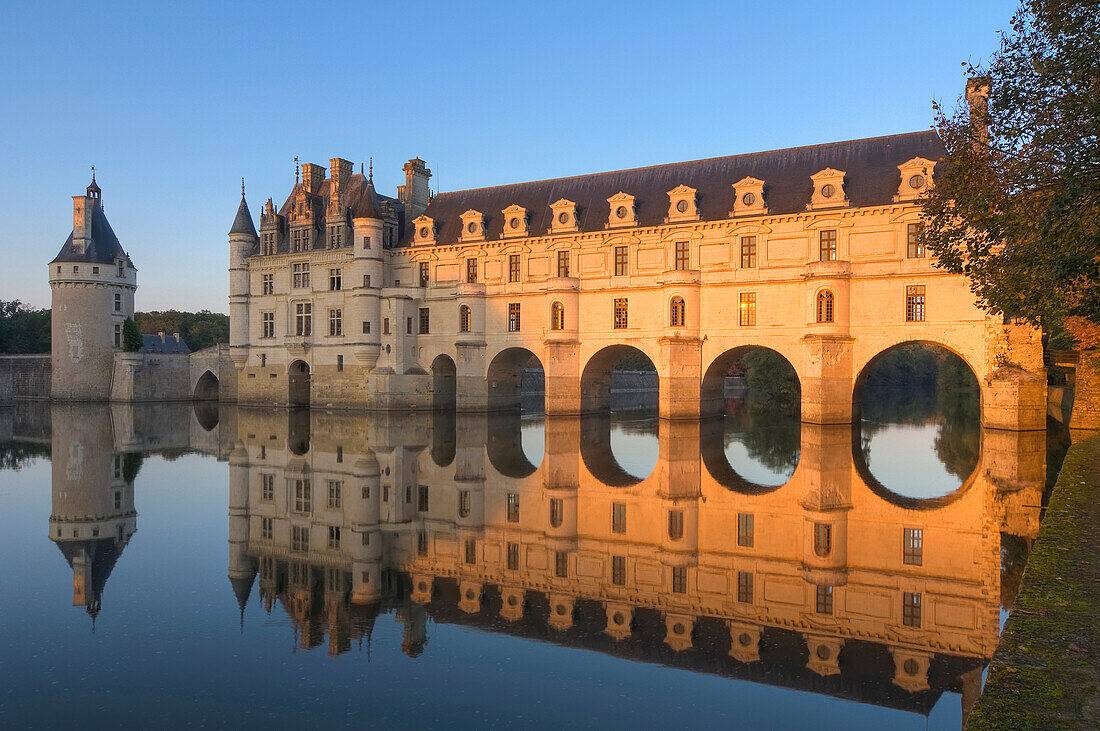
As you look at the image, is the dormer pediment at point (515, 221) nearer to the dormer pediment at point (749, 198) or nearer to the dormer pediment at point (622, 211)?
the dormer pediment at point (622, 211)

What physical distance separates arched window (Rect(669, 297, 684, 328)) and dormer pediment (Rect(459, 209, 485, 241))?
1126 centimetres

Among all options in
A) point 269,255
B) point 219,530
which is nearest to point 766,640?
point 219,530

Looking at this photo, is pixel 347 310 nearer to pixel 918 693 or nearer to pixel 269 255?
pixel 269 255

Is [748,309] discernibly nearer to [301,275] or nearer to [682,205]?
[682,205]

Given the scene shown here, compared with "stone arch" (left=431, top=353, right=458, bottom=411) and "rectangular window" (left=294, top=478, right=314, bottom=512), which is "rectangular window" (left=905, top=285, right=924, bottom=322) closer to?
"stone arch" (left=431, top=353, right=458, bottom=411)

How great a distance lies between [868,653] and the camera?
7.89m

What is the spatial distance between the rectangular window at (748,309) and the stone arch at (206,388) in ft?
130

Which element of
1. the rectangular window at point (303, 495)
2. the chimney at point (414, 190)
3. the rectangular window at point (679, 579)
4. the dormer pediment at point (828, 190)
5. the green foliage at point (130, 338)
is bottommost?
the rectangular window at point (303, 495)

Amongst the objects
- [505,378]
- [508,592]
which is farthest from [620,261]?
[508,592]

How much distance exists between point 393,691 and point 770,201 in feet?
100

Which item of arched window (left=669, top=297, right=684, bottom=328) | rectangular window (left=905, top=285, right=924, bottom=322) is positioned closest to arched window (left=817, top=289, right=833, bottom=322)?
rectangular window (left=905, top=285, right=924, bottom=322)

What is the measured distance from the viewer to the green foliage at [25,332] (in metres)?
73.6

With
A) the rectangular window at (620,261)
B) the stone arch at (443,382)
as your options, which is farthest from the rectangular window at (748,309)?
the stone arch at (443,382)

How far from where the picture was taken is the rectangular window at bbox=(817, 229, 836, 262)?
31.9 meters
